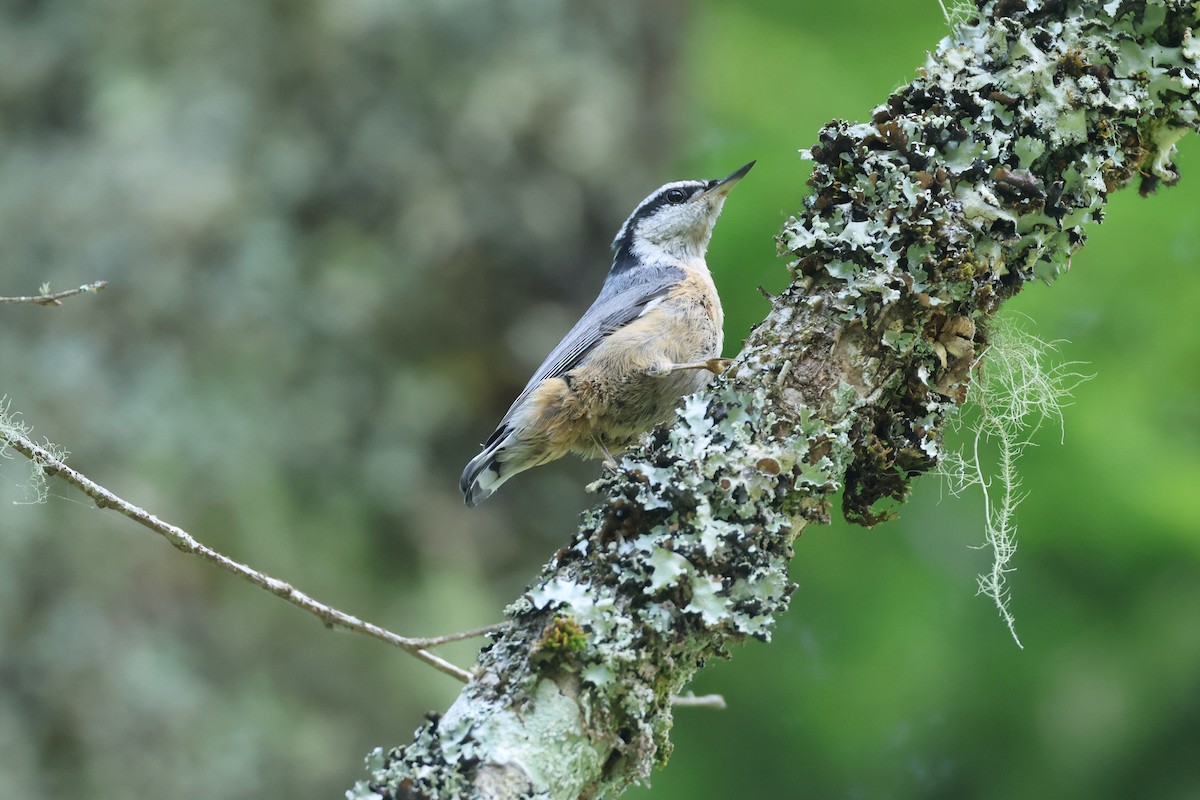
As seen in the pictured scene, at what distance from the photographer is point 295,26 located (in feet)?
14.2

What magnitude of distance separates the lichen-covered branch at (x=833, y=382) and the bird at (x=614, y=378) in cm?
109

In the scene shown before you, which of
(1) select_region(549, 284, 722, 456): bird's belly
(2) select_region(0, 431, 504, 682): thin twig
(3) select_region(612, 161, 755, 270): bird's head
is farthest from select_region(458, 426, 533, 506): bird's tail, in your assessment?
(2) select_region(0, 431, 504, 682): thin twig

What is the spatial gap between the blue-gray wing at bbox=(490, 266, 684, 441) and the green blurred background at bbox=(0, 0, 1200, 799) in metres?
0.57

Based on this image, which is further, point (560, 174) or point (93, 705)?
point (560, 174)

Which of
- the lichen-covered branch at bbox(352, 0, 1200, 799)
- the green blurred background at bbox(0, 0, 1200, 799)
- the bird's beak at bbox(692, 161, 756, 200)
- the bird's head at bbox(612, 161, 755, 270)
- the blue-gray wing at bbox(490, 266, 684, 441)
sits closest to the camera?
the lichen-covered branch at bbox(352, 0, 1200, 799)

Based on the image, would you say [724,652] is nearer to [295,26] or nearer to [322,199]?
[322,199]

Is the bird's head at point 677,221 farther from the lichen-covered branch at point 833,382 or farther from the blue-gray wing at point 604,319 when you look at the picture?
the lichen-covered branch at point 833,382

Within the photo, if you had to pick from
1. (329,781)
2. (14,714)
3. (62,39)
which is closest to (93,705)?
(14,714)

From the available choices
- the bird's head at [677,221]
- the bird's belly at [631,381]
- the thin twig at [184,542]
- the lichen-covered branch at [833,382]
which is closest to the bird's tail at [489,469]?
the bird's belly at [631,381]

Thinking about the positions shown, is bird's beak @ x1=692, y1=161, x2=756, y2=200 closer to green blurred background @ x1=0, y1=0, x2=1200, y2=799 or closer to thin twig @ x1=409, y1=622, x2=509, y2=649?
green blurred background @ x1=0, y1=0, x2=1200, y2=799

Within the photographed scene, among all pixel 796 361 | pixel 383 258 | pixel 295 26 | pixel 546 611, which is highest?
pixel 295 26

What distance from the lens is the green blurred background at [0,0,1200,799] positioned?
3.36 metres

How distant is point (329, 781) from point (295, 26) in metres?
2.83

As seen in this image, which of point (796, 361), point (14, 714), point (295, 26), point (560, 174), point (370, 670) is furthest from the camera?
point (560, 174)
